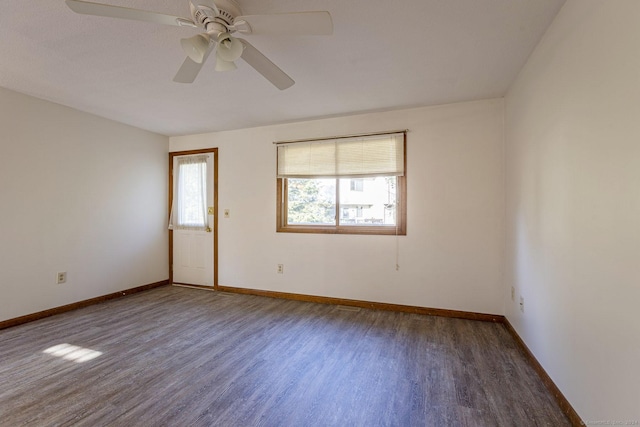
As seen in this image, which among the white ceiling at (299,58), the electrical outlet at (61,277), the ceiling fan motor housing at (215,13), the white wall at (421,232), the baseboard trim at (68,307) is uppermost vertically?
the white ceiling at (299,58)

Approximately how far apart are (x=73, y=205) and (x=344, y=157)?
11.2ft

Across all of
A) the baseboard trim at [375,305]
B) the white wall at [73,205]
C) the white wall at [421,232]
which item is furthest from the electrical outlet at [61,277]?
the white wall at [421,232]

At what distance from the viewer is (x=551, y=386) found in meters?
1.85

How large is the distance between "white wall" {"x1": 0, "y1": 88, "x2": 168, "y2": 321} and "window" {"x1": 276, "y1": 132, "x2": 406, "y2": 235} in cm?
215

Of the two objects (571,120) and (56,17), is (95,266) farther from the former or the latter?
(571,120)

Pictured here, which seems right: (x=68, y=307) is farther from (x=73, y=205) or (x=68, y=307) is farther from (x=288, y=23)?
(x=288, y=23)

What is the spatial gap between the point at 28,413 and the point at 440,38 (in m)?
3.52

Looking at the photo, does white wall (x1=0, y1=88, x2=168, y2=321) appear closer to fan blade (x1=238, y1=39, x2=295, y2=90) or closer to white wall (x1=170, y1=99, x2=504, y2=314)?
white wall (x1=170, y1=99, x2=504, y2=314)

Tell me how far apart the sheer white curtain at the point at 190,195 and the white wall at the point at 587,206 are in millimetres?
4132

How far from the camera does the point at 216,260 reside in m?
4.34

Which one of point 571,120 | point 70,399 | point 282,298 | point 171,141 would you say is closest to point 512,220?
point 571,120

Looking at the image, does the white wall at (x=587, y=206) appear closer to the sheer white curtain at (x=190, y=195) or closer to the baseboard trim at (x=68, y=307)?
the sheer white curtain at (x=190, y=195)

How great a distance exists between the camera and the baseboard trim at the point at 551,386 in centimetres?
157

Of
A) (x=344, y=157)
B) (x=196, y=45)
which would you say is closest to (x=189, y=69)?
(x=196, y=45)
